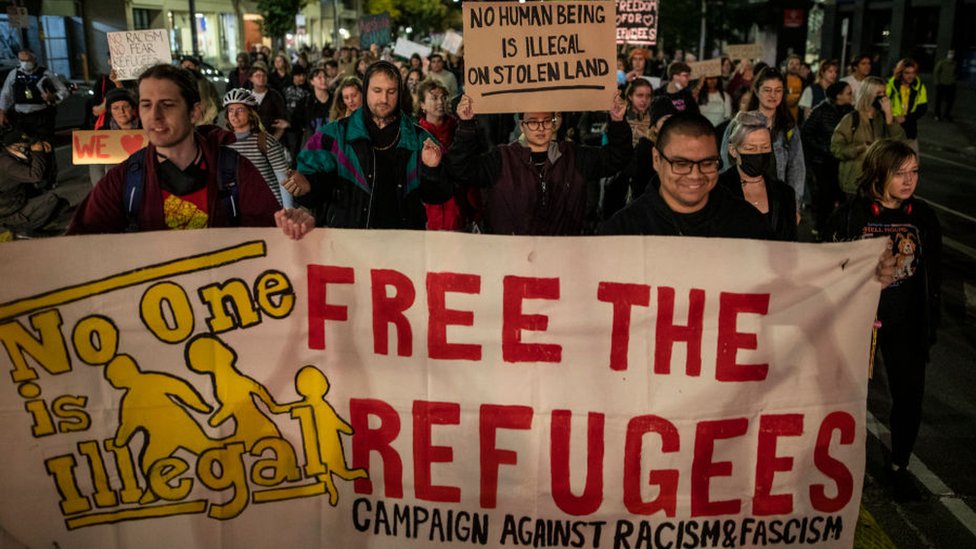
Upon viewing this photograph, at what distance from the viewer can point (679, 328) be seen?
3.34 m

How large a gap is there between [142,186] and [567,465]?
77.2 inches

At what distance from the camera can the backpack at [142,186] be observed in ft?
12.1

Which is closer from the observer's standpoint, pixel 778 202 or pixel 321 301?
pixel 321 301

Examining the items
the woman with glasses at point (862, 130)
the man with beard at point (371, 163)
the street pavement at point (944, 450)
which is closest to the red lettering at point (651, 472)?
the street pavement at point (944, 450)

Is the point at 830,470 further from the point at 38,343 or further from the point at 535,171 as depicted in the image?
the point at 38,343

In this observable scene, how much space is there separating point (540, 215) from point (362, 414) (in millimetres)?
1636

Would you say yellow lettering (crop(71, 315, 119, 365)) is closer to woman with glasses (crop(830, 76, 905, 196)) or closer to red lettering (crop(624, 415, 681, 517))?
red lettering (crop(624, 415, 681, 517))

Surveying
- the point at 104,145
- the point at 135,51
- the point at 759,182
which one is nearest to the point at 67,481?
the point at 759,182

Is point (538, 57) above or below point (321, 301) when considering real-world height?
above

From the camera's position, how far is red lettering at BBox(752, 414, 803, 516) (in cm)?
333

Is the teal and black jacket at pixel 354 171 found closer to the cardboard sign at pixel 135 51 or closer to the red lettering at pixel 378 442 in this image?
the red lettering at pixel 378 442

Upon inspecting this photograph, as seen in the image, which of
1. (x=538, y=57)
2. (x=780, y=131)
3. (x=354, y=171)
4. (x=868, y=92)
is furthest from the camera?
(x=868, y=92)

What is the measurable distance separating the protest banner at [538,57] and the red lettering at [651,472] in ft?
5.51

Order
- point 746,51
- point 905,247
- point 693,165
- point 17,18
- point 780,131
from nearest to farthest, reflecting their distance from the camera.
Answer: point 693,165 → point 905,247 → point 780,131 → point 746,51 → point 17,18
